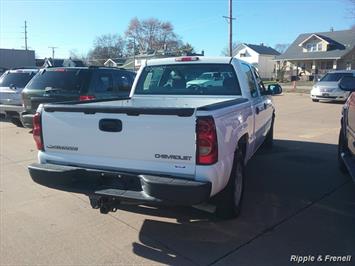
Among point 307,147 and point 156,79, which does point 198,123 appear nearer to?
point 156,79

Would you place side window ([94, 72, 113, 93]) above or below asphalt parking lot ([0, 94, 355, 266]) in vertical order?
above

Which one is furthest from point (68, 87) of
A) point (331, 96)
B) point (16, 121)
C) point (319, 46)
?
point (319, 46)

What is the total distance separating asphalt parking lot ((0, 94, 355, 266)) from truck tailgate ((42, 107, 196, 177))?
81 cm

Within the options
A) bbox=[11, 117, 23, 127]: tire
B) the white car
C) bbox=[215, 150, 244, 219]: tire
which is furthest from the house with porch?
bbox=[215, 150, 244, 219]: tire

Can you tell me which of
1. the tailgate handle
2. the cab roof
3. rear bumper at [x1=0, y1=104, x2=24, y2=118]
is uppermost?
the cab roof

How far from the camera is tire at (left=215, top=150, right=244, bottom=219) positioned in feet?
13.9

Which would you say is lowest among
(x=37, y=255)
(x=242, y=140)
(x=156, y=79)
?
(x=37, y=255)

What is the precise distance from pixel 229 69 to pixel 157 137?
242cm

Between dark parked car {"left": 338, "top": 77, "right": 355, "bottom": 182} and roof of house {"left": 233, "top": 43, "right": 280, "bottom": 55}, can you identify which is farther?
roof of house {"left": 233, "top": 43, "right": 280, "bottom": 55}

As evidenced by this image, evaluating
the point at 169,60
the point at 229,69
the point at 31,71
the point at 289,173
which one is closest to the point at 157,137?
the point at 229,69

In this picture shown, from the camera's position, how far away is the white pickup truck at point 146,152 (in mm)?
3551

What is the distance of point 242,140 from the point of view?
4.76m

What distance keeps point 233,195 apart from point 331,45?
56.5m

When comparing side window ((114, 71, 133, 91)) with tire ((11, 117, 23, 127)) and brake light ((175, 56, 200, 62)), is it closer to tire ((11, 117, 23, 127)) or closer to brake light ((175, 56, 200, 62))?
tire ((11, 117, 23, 127))
